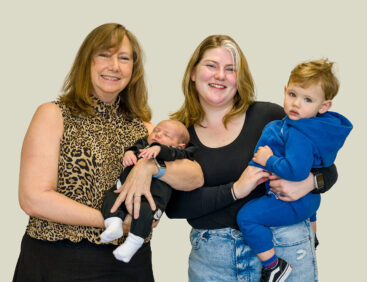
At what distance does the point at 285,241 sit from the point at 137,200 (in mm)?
1164

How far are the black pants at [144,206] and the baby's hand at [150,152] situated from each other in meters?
0.22

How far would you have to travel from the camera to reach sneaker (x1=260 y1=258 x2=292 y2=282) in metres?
3.45

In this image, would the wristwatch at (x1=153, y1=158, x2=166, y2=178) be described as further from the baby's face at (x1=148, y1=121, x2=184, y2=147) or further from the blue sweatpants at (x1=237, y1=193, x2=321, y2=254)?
the blue sweatpants at (x1=237, y1=193, x2=321, y2=254)

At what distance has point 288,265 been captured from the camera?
3.48 metres

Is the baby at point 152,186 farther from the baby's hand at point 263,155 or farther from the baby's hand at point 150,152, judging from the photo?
the baby's hand at point 263,155

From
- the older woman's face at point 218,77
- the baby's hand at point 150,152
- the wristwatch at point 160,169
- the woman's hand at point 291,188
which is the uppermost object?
the older woman's face at point 218,77

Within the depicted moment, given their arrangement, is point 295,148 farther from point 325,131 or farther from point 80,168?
point 80,168

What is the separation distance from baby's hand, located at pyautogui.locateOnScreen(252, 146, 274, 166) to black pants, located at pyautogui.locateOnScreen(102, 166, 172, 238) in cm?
71

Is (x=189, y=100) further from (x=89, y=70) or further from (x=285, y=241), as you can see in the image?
(x=285, y=241)

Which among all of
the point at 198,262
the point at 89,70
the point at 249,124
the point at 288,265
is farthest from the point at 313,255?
the point at 89,70

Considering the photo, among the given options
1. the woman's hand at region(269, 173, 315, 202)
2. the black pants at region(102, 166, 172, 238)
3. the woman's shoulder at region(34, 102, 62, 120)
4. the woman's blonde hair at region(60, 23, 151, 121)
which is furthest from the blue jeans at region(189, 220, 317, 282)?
the woman's shoulder at region(34, 102, 62, 120)

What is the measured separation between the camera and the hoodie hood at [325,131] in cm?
Result: 338

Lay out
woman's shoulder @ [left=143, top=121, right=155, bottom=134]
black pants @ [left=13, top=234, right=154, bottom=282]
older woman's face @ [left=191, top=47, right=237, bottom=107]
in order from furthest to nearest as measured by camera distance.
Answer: woman's shoulder @ [left=143, top=121, right=155, bottom=134], older woman's face @ [left=191, top=47, right=237, bottom=107], black pants @ [left=13, top=234, right=154, bottom=282]

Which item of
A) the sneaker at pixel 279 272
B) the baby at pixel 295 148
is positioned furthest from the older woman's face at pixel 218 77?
the sneaker at pixel 279 272
